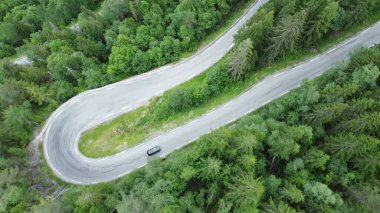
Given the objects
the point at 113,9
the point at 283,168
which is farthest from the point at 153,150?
the point at 113,9

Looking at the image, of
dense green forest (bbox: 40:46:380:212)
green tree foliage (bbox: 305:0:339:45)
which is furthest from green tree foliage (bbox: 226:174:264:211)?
green tree foliage (bbox: 305:0:339:45)

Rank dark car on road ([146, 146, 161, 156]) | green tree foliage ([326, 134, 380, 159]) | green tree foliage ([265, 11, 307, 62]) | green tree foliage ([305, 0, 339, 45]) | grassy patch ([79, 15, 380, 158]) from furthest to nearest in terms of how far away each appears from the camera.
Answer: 1. grassy patch ([79, 15, 380, 158])
2. dark car on road ([146, 146, 161, 156])
3. green tree foliage ([305, 0, 339, 45])
4. green tree foliage ([265, 11, 307, 62])
5. green tree foliage ([326, 134, 380, 159])

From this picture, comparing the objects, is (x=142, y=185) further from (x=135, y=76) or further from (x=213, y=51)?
(x=213, y=51)

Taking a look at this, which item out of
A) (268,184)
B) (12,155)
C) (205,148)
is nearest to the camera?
(268,184)

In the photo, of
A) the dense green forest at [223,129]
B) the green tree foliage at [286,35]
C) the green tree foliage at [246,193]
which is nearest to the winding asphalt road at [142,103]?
the dense green forest at [223,129]

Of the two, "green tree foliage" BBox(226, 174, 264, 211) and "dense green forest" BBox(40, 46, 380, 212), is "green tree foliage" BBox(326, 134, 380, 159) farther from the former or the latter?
"green tree foliage" BBox(226, 174, 264, 211)

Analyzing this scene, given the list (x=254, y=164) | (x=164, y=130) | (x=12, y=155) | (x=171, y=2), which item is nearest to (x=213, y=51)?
(x=171, y=2)
